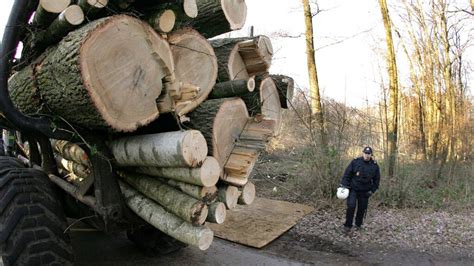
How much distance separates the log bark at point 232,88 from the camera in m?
3.46

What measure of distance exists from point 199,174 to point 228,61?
4.26 feet

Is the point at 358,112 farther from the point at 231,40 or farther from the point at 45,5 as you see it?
the point at 45,5

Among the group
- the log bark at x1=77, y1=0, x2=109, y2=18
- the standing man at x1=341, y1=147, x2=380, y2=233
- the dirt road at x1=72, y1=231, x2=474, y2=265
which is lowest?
the dirt road at x1=72, y1=231, x2=474, y2=265

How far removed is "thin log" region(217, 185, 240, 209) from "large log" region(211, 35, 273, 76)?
1.11m

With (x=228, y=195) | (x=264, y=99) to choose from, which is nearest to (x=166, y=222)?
(x=228, y=195)

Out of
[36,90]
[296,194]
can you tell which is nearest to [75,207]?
[36,90]

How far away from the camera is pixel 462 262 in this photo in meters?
5.14

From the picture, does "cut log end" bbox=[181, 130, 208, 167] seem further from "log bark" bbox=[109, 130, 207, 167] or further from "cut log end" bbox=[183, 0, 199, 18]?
"cut log end" bbox=[183, 0, 199, 18]

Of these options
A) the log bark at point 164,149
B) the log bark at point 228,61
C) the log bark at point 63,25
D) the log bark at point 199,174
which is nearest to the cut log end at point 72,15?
the log bark at point 63,25

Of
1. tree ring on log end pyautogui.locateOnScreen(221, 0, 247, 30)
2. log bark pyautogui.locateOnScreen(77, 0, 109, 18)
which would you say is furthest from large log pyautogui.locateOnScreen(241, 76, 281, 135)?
log bark pyautogui.locateOnScreen(77, 0, 109, 18)

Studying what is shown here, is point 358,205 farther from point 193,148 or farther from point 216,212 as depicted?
point 193,148

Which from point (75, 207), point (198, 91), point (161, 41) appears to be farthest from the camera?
point (75, 207)

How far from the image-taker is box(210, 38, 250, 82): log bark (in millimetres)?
3783

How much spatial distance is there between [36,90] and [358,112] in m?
5.97
